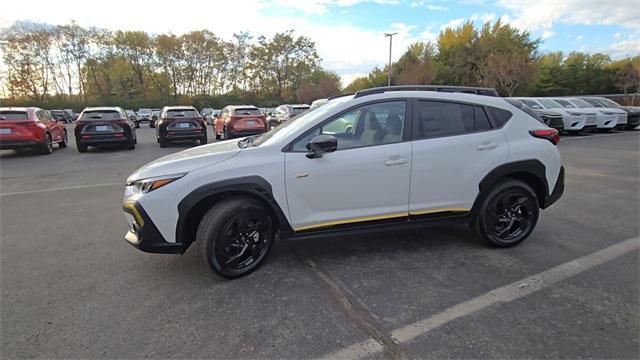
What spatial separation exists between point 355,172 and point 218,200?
4.12 feet

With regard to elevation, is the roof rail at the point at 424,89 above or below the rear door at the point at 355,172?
above

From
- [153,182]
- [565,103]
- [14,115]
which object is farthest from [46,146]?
[565,103]

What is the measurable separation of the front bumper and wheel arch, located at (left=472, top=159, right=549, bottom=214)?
9.75 feet

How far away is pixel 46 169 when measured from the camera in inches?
353

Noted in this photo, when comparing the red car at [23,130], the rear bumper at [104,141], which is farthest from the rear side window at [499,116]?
the red car at [23,130]

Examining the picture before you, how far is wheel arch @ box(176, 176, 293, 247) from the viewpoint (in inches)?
115

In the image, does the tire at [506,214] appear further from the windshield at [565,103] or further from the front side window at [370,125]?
the windshield at [565,103]

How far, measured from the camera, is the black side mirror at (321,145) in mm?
3018

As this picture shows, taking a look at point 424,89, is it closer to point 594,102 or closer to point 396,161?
point 396,161

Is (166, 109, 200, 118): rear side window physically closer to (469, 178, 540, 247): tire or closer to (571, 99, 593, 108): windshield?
(469, 178, 540, 247): tire

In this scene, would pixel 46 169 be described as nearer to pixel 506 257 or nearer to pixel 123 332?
pixel 123 332

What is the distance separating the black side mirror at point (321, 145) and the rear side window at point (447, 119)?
90cm

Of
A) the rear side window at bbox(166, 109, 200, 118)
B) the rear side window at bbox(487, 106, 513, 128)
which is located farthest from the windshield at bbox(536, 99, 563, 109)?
the rear side window at bbox(166, 109, 200, 118)

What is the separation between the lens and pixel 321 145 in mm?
3016
